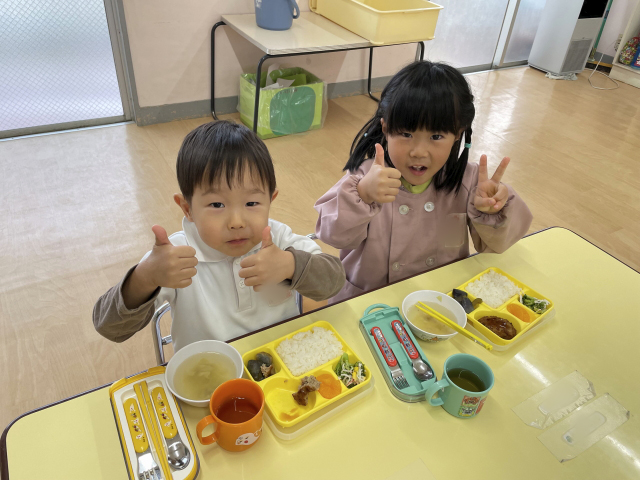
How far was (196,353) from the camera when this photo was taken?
2.60 ft

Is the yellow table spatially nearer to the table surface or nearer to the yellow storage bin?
the table surface

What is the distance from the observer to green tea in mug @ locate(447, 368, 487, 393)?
0.80 m

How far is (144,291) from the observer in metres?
0.80

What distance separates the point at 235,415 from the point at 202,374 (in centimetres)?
11

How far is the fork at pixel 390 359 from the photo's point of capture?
0.80 metres

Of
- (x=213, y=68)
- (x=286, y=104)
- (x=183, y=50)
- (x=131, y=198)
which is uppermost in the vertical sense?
(x=183, y=50)

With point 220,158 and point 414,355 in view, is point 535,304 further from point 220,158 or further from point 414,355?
point 220,158

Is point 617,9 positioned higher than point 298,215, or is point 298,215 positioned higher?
point 617,9

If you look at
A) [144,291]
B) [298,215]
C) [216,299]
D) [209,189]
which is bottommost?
[298,215]

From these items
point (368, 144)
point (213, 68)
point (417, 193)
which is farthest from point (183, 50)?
point (417, 193)

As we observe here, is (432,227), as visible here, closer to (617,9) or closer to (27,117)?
(27,117)

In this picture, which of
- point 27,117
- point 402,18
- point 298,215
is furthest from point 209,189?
point 27,117

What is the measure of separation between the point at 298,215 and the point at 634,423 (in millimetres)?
1753

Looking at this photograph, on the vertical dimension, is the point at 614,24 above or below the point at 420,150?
below
